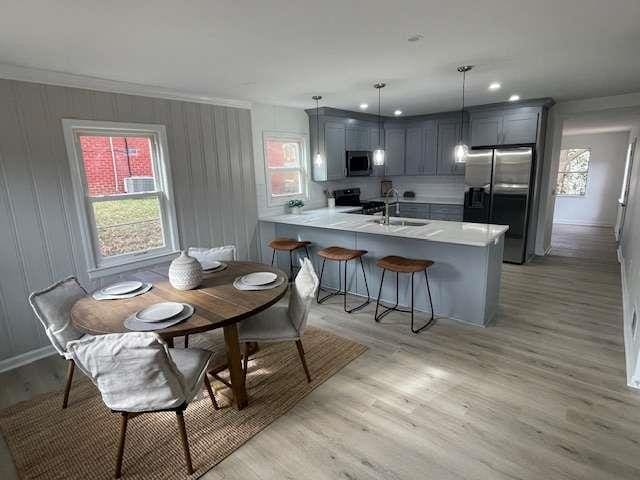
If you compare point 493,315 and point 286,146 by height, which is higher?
point 286,146

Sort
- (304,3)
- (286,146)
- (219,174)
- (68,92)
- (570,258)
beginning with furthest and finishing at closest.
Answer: (570,258)
(286,146)
(219,174)
(68,92)
(304,3)

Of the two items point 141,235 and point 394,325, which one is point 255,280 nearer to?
point 394,325

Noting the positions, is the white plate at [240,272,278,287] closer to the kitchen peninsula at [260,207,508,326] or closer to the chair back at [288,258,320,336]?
the chair back at [288,258,320,336]

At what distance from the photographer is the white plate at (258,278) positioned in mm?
2514

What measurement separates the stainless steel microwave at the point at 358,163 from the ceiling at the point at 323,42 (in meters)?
2.00

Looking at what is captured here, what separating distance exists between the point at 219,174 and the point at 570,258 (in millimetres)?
5669

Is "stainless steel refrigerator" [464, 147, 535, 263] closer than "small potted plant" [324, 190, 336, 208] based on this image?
Yes

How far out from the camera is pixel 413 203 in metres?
6.59

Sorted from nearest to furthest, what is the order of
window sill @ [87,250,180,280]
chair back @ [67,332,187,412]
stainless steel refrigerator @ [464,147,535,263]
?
chair back @ [67,332,187,412]
window sill @ [87,250,180,280]
stainless steel refrigerator @ [464,147,535,263]

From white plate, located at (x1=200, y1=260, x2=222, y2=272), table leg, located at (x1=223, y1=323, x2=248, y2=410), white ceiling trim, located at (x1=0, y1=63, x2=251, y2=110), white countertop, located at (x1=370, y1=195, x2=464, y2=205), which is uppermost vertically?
white ceiling trim, located at (x1=0, y1=63, x2=251, y2=110)

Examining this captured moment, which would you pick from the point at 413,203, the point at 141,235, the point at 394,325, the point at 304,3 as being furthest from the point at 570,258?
the point at 141,235

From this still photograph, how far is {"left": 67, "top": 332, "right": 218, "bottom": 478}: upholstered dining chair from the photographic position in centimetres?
164

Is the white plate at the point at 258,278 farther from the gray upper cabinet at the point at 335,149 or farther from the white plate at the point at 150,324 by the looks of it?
the gray upper cabinet at the point at 335,149

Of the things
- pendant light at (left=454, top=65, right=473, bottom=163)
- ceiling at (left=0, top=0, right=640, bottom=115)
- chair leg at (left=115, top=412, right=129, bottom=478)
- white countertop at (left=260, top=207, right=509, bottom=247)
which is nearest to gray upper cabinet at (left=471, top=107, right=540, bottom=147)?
ceiling at (left=0, top=0, right=640, bottom=115)
